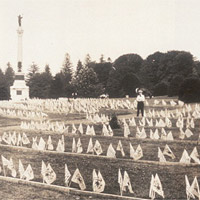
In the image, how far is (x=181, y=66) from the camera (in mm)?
48344

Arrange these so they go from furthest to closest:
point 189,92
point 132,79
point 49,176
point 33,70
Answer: point 33,70
point 132,79
point 189,92
point 49,176

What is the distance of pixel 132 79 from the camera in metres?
47.2

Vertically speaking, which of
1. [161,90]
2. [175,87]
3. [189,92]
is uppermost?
[175,87]

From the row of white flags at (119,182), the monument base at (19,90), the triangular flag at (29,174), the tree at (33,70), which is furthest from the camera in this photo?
the tree at (33,70)

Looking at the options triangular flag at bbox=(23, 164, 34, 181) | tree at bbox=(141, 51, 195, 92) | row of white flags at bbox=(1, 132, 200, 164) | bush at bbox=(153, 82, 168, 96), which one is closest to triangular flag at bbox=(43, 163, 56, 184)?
triangular flag at bbox=(23, 164, 34, 181)

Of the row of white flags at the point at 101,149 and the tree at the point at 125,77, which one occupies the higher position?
the tree at the point at 125,77

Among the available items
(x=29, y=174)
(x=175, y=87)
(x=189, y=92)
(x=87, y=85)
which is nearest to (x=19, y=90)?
(x=87, y=85)

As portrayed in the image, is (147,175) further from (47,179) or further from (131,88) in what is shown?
(131,88)

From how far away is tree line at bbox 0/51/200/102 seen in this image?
3806 cm

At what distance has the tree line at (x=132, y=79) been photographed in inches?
1499

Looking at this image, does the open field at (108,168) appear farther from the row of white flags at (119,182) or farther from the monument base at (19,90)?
the monument base at (19,90)

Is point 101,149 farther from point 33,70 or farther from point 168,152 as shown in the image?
point 33,70

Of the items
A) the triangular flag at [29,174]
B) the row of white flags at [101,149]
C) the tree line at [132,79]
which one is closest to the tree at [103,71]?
the tree line at [132,79]

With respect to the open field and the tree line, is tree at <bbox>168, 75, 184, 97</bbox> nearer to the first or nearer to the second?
the tree line
